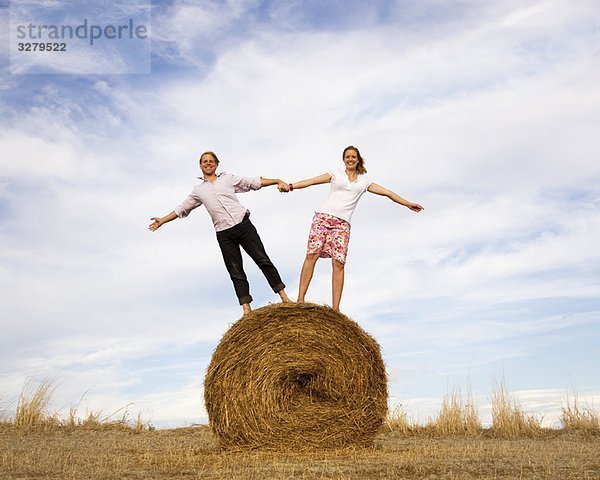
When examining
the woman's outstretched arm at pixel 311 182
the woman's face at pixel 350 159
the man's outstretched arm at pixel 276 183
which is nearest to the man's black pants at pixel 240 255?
the man's outstretched arm at pixel 276 183

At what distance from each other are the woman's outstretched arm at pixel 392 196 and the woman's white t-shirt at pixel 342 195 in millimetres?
171

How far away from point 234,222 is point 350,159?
1590 millimetres

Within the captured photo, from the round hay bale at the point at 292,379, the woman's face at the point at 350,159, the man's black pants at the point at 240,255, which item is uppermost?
the woman's face at the point at 350,159

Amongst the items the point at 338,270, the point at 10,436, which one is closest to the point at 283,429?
the point at 338,270

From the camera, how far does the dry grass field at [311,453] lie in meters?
6.82

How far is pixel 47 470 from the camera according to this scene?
7.19m

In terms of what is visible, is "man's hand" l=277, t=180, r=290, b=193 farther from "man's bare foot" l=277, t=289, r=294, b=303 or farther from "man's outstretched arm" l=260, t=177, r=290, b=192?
"man's bare foot" l=277, t=289, r=294, b=303

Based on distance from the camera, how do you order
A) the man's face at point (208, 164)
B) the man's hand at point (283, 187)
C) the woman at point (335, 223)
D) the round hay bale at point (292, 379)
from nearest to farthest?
the round hay bale at point (292, 379)
the woman at point (335, 223)
the man's hand at point (283, 187)
the man's face at point (208, 164)

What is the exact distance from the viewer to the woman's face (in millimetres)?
8844

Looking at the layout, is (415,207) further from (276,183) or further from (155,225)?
(155,225)

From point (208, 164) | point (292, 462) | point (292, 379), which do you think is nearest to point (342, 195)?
point (208, 164)

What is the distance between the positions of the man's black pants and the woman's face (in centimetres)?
137

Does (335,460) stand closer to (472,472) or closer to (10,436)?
(472,472)

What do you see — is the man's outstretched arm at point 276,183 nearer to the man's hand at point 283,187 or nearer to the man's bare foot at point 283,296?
the man's hand at point 283,187
